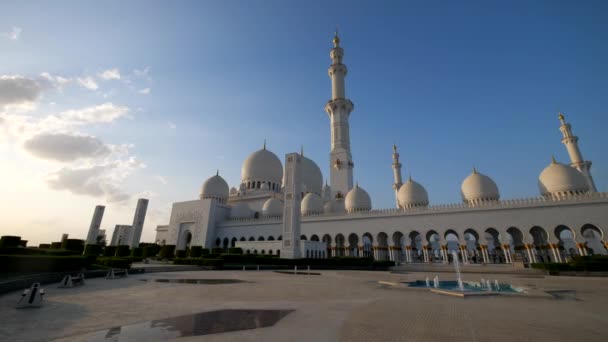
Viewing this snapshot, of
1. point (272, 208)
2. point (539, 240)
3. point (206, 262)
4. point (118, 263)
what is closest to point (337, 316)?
point (118, 263)

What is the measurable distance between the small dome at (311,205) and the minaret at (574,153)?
3004 cm

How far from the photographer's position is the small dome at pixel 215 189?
42406 millimetres

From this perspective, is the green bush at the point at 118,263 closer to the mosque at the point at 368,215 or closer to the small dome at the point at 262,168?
the mosque at the point at 368,215

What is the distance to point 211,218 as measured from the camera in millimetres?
39188

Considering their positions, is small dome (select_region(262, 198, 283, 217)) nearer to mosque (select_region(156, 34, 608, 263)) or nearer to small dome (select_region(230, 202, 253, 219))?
mosque (select_region(156, 34, 608, 263))

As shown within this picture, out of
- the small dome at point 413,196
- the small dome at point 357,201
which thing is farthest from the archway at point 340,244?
the small dome at point 413,196

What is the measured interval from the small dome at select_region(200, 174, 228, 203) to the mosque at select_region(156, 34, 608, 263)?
15 centimetres

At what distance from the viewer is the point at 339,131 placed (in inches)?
1566

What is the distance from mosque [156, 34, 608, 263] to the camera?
2462 centimetres

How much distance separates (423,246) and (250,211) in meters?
24.6

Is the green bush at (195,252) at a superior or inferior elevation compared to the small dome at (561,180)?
inferior

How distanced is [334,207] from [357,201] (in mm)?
3922

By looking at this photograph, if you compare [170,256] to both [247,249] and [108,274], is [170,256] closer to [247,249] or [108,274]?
[247,249]

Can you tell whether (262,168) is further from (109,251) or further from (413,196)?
(413,196)
